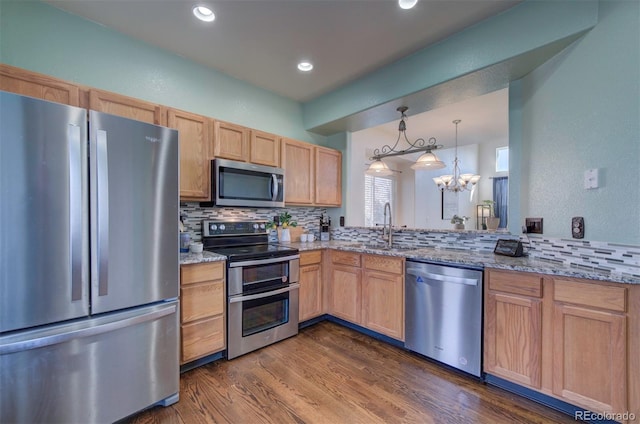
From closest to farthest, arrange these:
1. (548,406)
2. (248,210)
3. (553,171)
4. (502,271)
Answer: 1. (548,406)
2. (502,271)
3. (553,171)
4. (248,210)

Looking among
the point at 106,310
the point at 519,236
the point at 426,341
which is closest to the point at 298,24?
the point at 106,310

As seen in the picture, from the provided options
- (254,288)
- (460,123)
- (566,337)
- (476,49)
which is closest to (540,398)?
(566,337)

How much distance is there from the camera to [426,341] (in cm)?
231

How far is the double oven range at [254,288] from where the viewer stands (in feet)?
7.63

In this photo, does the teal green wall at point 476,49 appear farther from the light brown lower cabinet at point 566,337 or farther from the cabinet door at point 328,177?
the light brown lower cabinet at point 566,337

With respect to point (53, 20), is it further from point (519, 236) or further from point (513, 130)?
point (519, 236)

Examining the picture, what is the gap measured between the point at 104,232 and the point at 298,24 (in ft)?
6.94

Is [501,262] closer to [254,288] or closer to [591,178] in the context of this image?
[591,178]

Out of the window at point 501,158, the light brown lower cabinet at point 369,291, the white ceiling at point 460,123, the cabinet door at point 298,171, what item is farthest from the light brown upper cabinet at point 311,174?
the window at point 501,158

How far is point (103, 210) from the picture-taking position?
58.6 inches

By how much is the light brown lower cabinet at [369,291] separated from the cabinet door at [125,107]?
226cm

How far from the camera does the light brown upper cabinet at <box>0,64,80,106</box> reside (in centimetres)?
167

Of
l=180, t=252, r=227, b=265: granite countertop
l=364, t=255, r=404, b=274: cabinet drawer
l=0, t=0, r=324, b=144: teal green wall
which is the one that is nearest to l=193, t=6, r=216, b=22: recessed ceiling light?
l=0, t=0, r=324, b=144: teal green wall

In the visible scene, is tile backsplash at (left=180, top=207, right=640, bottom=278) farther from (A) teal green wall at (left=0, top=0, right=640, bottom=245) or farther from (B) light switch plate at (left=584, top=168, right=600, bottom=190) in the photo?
(B) light switch plate at (left=584, top=168, right=600, bottom=190)
